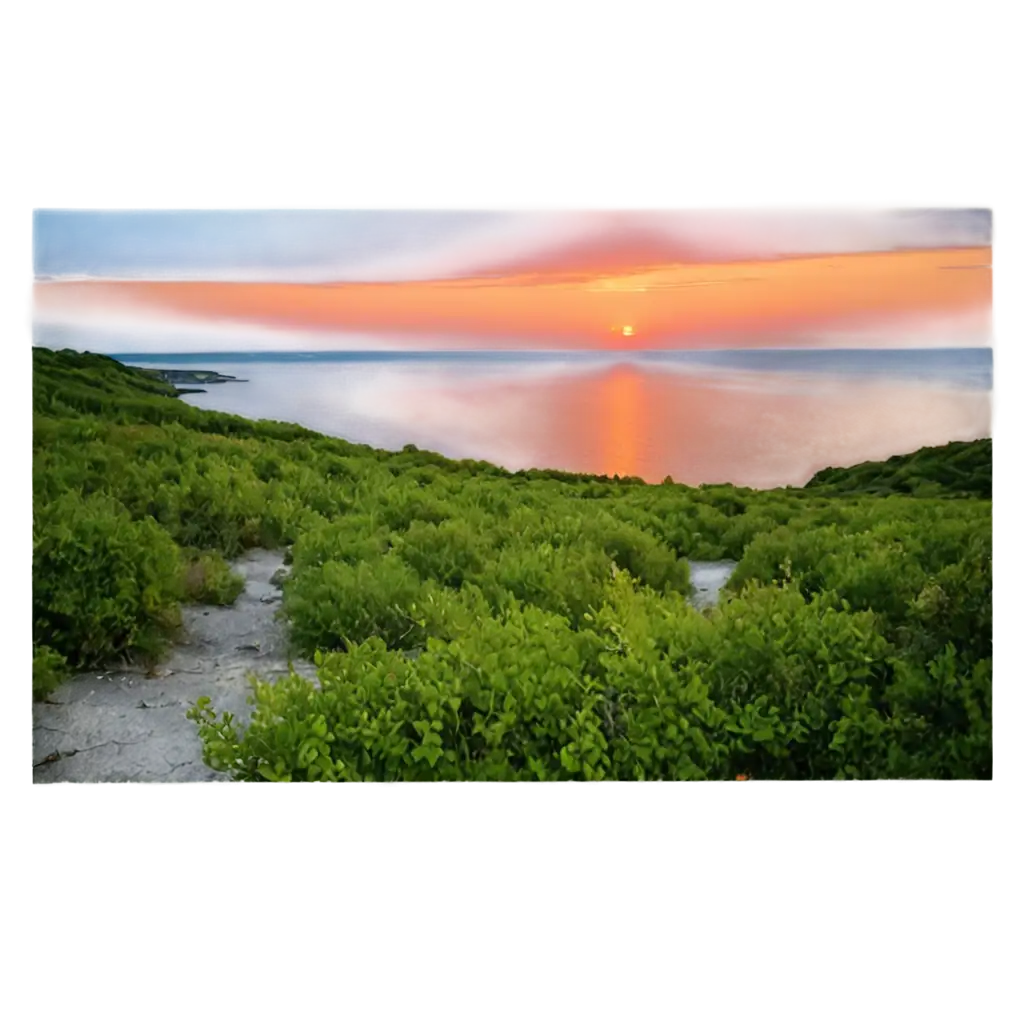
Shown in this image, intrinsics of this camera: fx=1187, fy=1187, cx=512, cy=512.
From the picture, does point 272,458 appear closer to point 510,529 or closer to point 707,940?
point 510,529

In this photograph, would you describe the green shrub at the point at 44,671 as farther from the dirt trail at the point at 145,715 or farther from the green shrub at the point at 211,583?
the green shrub at the point at 211,583

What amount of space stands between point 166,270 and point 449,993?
3.16m

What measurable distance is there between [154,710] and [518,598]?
1.61 m

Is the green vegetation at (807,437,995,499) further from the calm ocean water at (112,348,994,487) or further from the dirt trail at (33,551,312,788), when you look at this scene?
the dirt trail at (33,551,312,788)

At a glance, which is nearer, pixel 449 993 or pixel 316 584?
pixel 449 993

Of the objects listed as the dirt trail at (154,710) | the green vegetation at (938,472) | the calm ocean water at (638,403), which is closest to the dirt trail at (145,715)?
the dirt trail at (154,710)

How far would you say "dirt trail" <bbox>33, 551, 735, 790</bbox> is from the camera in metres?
4.98

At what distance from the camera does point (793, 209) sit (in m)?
5.03

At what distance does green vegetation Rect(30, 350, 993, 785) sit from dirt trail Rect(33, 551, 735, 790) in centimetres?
9

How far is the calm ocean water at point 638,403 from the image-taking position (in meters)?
5.03

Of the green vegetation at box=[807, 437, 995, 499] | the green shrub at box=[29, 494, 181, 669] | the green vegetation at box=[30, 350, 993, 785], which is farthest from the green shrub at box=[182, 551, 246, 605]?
the green vegetation at box=[807, 437, 995, 499]

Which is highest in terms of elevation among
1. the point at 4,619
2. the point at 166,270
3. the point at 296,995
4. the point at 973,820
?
the point at 166,270

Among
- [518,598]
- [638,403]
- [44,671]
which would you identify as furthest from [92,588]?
[638,403]

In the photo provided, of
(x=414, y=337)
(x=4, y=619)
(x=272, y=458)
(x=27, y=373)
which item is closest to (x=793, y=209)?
(x=414, y=337)
